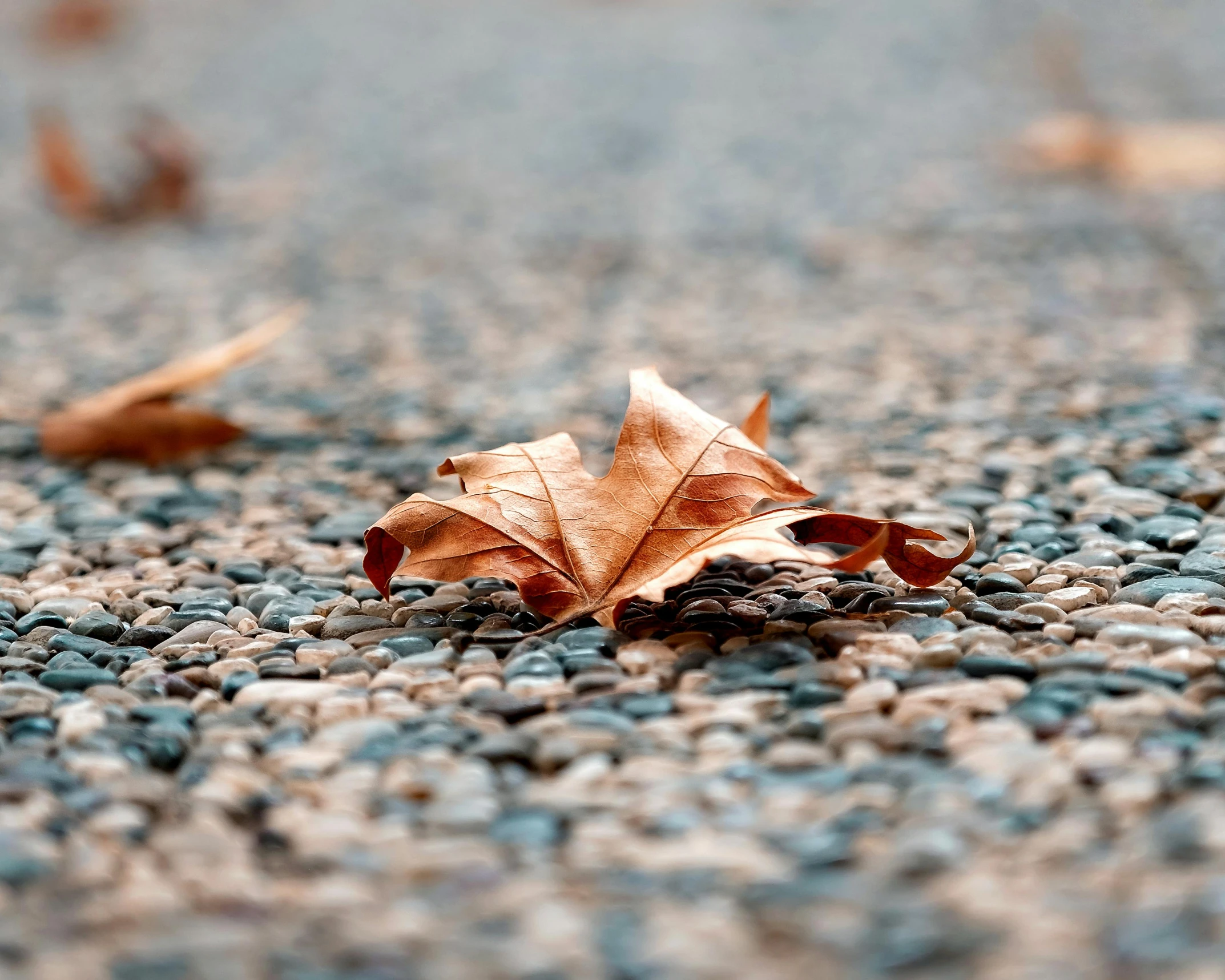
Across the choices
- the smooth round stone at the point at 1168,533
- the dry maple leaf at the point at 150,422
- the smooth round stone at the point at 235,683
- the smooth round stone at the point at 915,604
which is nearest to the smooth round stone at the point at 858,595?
the smooth round stone at the point at 915,604

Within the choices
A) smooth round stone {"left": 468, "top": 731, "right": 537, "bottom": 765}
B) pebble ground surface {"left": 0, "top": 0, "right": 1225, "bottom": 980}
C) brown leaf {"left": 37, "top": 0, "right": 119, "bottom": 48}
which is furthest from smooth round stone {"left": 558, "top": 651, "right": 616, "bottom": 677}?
brown leaf {"left": 37, "top": 0, "right": 119, "bottom": 48}

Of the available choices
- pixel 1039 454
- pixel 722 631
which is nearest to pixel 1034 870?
pixel 722 631

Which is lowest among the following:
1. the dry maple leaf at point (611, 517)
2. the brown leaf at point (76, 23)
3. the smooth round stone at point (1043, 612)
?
the smooth round stone at point (1043, 612)

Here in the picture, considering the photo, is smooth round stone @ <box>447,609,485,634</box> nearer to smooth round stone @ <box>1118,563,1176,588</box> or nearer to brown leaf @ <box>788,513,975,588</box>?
brown leaf @ <box>788,513,975,588</box>

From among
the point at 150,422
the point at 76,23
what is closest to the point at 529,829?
the point at 150,422

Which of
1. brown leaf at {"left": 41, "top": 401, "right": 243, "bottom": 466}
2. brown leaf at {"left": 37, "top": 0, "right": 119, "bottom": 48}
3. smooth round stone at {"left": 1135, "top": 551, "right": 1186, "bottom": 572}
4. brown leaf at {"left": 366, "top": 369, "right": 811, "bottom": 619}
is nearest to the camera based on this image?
brown leaf at {"left": 366, "top": 369, "right": 811, "bottom": 619}

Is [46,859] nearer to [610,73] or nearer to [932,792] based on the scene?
[932,792]

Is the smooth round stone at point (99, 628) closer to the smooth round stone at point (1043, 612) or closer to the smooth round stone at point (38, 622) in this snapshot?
the smooth round stone at point (38, 622)
